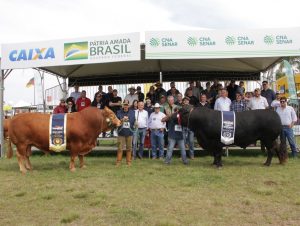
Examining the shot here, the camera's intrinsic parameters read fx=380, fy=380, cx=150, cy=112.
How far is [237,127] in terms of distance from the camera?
918 centimetres

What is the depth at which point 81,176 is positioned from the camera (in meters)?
8.21

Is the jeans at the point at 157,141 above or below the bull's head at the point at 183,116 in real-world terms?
below

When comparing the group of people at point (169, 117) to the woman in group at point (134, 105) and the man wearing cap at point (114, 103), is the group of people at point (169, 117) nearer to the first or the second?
the woman in group at point (134, 105)

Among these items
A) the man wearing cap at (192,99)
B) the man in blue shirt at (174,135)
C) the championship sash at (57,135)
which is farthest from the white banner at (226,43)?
the championship sash at (57,135)

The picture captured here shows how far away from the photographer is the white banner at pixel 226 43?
1001cm

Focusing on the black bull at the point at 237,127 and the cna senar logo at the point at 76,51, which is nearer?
the black bull at the point at 237,127

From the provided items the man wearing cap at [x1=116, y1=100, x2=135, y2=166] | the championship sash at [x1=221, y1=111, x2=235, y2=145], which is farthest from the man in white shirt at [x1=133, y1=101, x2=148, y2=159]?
the championship sash at [x1=221, y1=111, x2=235, y2=145]

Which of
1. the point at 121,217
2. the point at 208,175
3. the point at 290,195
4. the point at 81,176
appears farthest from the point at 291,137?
the point at 121,217

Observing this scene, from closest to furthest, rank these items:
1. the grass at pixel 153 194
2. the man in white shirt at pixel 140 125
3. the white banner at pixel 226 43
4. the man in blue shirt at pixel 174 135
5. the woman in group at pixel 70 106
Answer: the grass at pixel 153 194 < the man in blue shirt at pixel 174 135 < the white banner at pixel 226 43 < the man in white shirt at pixel 140 125 < the woman in group at pixel 70 106

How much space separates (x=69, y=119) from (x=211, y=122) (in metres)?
3.41

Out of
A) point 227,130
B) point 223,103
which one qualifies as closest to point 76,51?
point 223,103

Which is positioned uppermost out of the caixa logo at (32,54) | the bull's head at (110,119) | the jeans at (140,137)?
the caixa logo at (32,54)

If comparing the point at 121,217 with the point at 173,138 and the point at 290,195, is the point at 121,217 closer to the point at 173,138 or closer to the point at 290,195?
the point at 290,195

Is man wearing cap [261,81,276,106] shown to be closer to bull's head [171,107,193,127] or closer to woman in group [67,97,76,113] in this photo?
bull's head [171,107,193,127]
